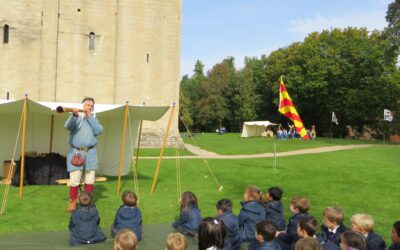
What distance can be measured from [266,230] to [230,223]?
1522 mm

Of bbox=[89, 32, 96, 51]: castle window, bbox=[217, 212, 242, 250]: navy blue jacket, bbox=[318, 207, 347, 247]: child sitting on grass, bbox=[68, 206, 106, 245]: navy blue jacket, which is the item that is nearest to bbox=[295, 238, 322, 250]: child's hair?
bbox=[318, 207, 347, 247]: child sitting on grass

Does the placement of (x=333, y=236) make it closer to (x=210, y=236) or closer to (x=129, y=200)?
(x=210, y=236)

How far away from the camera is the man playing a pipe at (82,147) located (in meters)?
9.67

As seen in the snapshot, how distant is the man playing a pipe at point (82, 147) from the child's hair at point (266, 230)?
567 cm

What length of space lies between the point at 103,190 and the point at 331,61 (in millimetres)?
44950

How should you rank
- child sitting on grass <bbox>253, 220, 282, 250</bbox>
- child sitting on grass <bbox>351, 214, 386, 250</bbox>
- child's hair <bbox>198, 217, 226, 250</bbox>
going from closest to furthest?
child's hair <bbox>198, 217, 226, 250</bbox> < child sitting on grass <bbox>253, 220, 282, 250</bbox> < child sitting on grass <bbox>351, 214, 386, 250</bbox>

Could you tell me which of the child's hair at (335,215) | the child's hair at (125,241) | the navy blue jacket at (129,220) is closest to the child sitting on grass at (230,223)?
the child's hair at (335,215)

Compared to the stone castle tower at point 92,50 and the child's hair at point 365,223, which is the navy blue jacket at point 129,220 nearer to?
the child's hair at point 365,223

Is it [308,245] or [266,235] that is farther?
[266,235]

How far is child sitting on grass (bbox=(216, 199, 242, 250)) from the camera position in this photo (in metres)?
6.55

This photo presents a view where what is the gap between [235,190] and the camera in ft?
44.5

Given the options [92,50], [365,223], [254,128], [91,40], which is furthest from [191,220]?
[254,128]

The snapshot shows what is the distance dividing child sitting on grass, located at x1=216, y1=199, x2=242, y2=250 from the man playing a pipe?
411 cm

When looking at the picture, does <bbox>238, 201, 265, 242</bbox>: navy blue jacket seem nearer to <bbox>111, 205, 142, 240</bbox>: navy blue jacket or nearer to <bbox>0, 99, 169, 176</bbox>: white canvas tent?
<bbox>111, 205, 142, 240</bbox>: navy blue jacket
